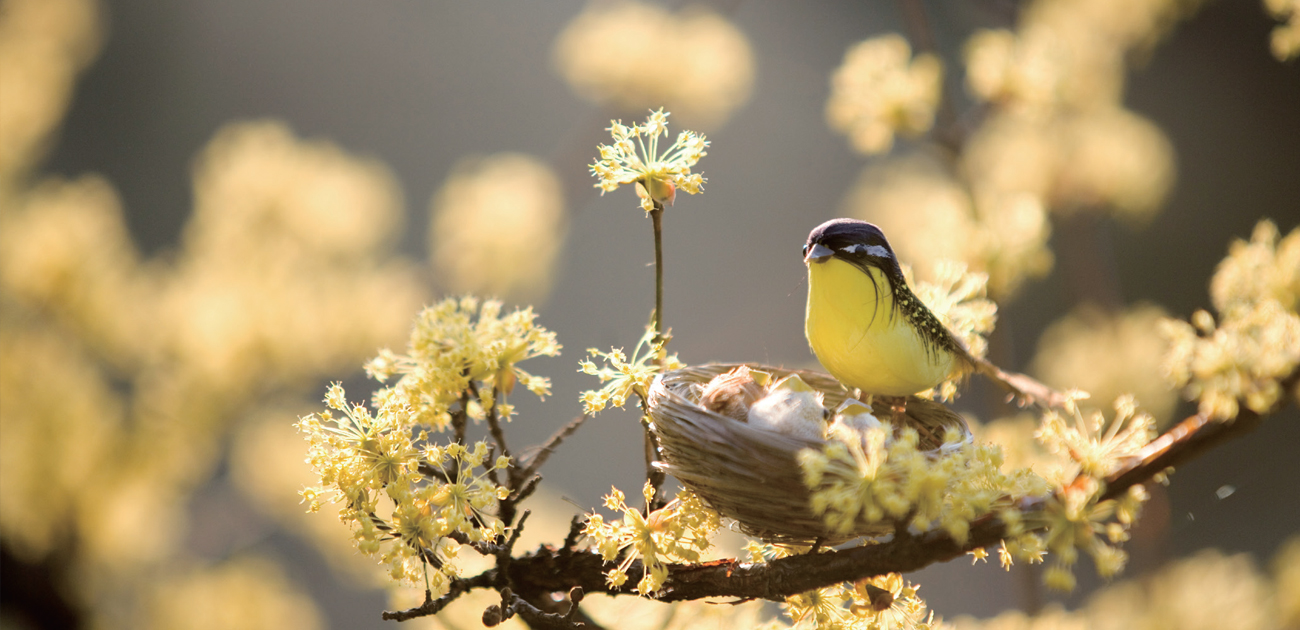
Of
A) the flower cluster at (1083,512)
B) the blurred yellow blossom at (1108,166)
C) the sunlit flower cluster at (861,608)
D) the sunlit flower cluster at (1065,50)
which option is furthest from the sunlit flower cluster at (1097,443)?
the blurred yellow blossom at (1108,166)

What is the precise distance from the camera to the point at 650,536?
323 millimetres

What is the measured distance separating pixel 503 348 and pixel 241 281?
717 millimetres

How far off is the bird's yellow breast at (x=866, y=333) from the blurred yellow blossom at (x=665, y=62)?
0.77 metres

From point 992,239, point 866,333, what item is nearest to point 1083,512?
point 866,333

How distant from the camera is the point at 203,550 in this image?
1.12 metres

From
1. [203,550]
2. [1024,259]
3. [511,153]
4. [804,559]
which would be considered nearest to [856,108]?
[1024,259]

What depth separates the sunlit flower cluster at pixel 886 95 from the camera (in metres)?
0.66

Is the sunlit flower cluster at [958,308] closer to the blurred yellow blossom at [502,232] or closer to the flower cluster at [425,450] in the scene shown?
the flower cluster at [425,450]

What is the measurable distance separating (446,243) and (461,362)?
2.72 feet

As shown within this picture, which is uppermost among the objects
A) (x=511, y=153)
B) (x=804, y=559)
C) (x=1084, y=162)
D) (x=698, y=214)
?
(x=511, y=153)

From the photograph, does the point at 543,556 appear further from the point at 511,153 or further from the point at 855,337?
the point at 511,153

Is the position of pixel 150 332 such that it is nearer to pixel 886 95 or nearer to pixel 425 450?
pixel 425 450

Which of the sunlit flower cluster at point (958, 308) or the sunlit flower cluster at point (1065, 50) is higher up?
the sunlit flower cluster at point (1065, 50)

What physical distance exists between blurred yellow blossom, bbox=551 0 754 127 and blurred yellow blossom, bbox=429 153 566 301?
18 cm
